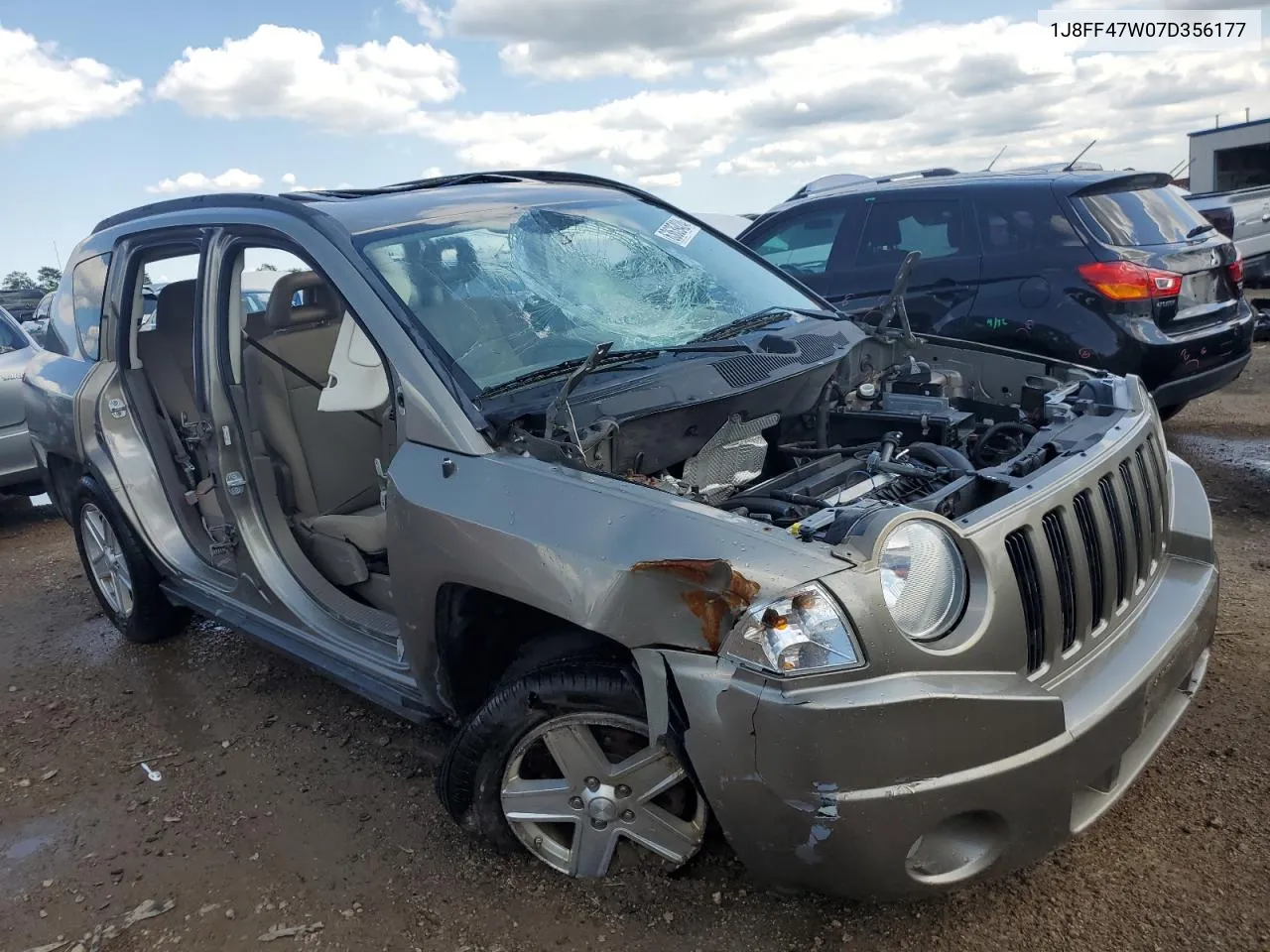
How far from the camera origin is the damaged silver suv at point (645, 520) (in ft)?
6.59

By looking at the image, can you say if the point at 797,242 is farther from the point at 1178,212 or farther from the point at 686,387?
the point at 686,387

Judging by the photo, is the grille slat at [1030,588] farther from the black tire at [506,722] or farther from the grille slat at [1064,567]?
the black tire at [506,722]

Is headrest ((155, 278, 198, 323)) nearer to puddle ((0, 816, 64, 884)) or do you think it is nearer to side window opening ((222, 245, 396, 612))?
side window opening ((222, 245, 396, 612))

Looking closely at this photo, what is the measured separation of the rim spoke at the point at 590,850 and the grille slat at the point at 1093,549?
1309 millimetres

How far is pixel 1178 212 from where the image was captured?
6.05 m

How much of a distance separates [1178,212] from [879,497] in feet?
15.6

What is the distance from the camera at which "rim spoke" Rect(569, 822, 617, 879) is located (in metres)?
2.50

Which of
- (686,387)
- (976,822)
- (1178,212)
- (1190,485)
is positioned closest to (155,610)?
(686,387)

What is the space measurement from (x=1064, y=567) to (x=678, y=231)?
7.09 ft

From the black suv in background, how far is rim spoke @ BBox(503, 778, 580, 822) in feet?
14.0

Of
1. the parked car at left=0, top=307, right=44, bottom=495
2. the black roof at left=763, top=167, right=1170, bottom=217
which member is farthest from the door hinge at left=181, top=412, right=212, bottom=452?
the black roof at left=763, top=167, right=1170, bottom=217

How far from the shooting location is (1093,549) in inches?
93.8

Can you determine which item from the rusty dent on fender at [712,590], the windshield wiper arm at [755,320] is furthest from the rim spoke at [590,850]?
the windshield wiper arm at [755,320]

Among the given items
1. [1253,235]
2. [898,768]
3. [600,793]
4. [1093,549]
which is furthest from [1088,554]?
[1253,235]
